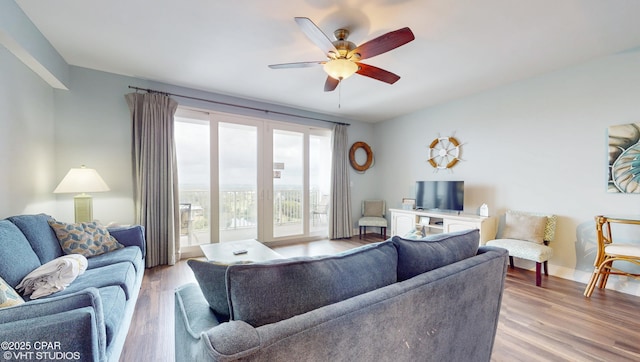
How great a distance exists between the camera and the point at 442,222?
417cm

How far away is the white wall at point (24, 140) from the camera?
80.7 inches

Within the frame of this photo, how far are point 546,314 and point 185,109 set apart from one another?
4820 millimetres

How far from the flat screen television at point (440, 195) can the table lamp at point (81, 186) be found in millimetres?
4469

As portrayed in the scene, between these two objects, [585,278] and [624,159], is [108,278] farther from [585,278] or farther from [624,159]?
[624,159]

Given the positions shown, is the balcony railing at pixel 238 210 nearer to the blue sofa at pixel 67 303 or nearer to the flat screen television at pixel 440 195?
the blue sofa at pixel 67 303

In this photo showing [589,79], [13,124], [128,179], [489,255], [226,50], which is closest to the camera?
[489,255]

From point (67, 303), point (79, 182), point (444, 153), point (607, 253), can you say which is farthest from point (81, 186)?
point (607, 253)

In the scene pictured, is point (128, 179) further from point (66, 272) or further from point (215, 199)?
point (66, 272)

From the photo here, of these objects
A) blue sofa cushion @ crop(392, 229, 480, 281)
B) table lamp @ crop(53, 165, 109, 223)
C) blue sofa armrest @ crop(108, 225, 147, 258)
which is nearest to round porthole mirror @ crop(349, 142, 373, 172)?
blue sofa armrest @ crop(108, 225, 147, 258)

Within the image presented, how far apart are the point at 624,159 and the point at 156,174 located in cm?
548

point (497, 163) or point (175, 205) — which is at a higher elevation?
point (497, 163)

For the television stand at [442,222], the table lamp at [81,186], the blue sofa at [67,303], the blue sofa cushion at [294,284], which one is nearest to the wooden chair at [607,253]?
the television stand at [442,222]

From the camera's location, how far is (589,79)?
286 cm

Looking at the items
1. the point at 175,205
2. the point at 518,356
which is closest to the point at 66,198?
the point at 175,205
